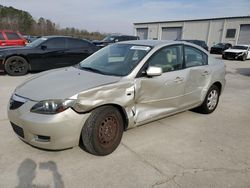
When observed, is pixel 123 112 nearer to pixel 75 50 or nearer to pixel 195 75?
pixel 195 75

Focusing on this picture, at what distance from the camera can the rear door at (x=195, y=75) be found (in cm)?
430

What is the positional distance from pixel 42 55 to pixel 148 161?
23.5 ft

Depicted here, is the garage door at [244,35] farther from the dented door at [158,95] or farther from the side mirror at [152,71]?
the side mirror at [152,71]

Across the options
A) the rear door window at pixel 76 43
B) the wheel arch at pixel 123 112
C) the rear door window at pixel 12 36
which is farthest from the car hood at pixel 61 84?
the rear door window at pixel 12 36

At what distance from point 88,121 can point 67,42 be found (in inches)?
295

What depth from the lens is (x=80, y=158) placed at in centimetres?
314

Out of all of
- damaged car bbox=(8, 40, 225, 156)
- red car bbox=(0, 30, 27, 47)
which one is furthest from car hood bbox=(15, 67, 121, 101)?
red car bbox=(0, 30, 27, 47)

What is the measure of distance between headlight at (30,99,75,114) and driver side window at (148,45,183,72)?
4.83 feet

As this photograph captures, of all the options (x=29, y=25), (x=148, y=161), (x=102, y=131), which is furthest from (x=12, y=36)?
(x=29, y=25)

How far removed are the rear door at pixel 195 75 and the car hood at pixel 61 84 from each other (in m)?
1.60

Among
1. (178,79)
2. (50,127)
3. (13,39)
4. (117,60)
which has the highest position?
(117,60)

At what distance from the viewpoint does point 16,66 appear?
8.63m

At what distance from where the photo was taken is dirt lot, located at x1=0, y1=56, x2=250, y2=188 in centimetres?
271

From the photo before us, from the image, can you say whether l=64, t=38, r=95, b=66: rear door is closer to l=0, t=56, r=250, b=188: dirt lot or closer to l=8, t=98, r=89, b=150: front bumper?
l=0, t=56, r=250, b=188: dirt lot
